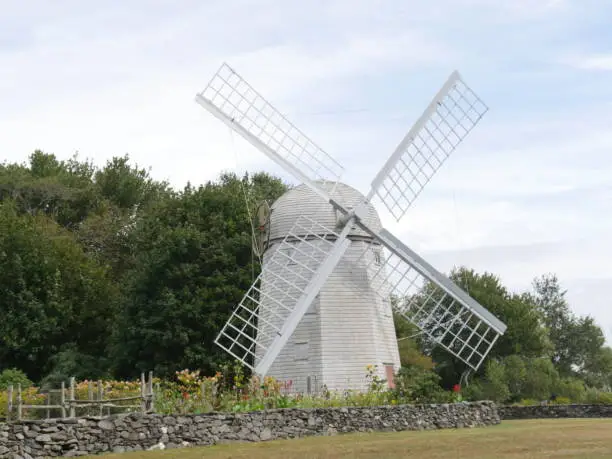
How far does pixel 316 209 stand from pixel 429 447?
12.4m

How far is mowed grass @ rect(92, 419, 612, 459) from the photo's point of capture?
766 inches

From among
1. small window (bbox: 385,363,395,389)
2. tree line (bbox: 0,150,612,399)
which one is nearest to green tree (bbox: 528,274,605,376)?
tree line (bbox: 0,150,612,399)

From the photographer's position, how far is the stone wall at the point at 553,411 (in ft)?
116

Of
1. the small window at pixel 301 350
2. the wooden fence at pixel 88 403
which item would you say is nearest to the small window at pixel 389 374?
the small window at pixel 301 350

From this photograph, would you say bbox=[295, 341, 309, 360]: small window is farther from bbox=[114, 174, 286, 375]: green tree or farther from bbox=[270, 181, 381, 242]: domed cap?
bbox=[114, 174, 286, 375]: green tree

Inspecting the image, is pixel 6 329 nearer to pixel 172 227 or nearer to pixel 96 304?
pixel 96 304

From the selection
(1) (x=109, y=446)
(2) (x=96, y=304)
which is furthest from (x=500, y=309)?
(1) (x=109, y=446)

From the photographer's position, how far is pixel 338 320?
3094 centimetres

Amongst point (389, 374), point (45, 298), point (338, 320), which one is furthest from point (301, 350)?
point (45, 298)

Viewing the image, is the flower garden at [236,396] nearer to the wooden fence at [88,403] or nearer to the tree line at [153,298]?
the wooden fence at [88,403]

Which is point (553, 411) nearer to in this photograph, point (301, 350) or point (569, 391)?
point (569, 391)

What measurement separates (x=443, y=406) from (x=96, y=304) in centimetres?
2341

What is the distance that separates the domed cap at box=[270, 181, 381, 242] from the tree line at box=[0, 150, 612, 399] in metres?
4.58

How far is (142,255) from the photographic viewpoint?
4319 centimetres
